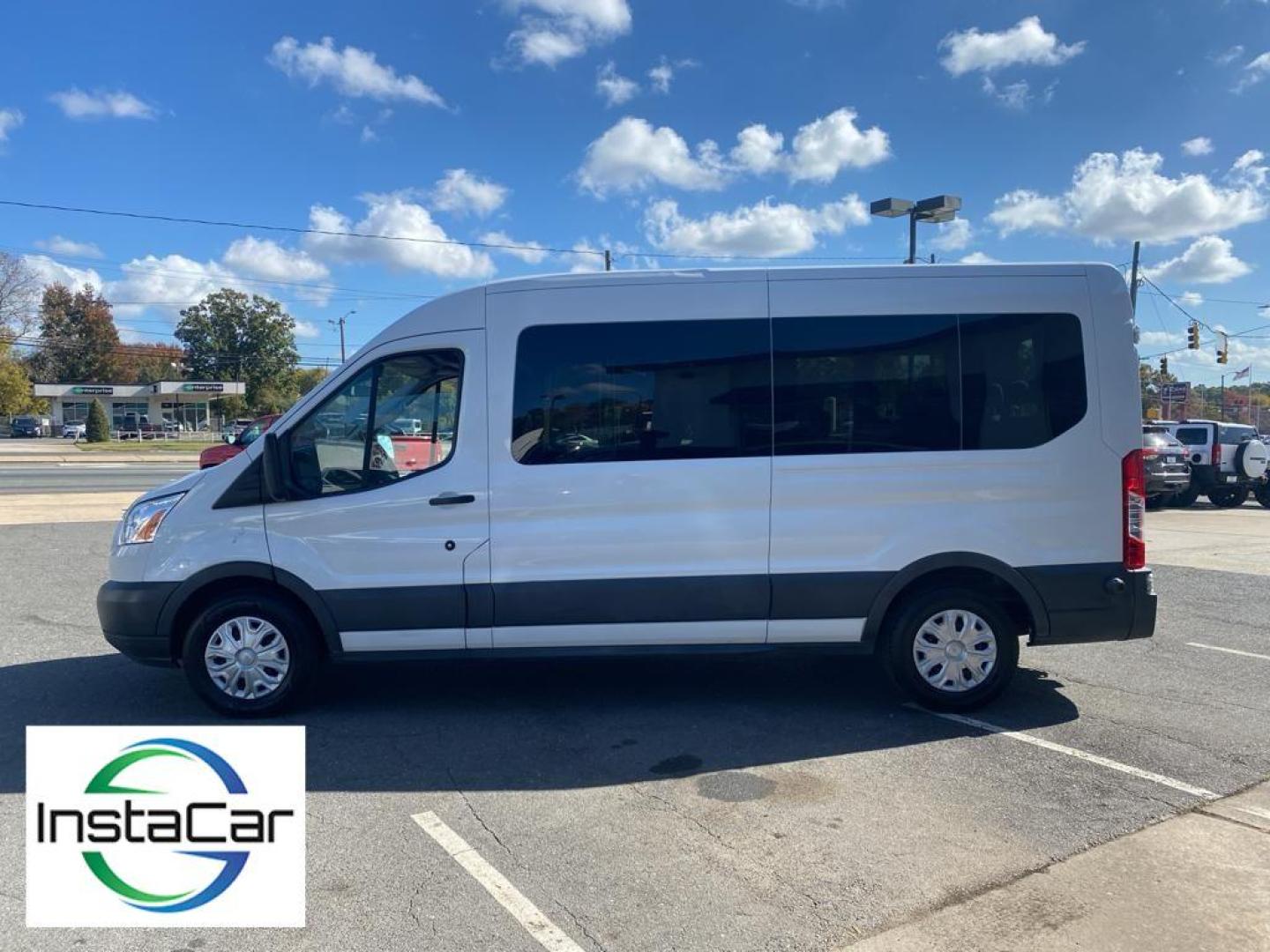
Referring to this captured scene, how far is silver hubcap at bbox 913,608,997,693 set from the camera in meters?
5.20

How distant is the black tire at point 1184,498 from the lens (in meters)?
20.6

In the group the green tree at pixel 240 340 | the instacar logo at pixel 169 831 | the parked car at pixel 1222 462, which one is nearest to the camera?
the instacar logo at pixel 169 831

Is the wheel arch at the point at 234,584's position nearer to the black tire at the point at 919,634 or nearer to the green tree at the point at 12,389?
the black tire at the point at 919,634

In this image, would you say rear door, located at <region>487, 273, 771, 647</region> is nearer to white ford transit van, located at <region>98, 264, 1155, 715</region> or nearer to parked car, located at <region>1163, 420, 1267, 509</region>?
white ford transit van, located at <region>98, 264, 1155, 715</region>

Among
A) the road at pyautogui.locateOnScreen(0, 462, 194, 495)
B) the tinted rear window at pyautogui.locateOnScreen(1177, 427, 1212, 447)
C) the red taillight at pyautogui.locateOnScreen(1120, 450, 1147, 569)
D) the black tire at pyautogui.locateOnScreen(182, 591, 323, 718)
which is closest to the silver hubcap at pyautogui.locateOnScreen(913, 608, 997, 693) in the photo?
the red taillight at pyautogui.locateOnScreen(1120, 450, 1147, 569)

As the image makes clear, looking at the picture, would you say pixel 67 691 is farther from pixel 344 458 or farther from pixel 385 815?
pixel 385 815

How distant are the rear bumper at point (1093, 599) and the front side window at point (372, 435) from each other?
3471 mm

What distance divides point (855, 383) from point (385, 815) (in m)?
3.35

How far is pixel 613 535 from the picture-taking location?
5055mm

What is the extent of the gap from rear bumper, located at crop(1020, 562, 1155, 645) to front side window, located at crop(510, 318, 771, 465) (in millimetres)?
1837

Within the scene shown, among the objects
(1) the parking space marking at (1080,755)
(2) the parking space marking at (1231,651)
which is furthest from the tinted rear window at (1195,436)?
(1) the parking space marking at (1080,755)

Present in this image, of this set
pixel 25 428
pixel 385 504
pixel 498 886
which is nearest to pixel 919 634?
pixel 498 886

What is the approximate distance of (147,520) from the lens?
201 inches

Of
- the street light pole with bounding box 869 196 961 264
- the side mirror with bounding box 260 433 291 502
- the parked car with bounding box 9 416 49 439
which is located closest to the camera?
the side mirror with bounding box 260 433 291 502
